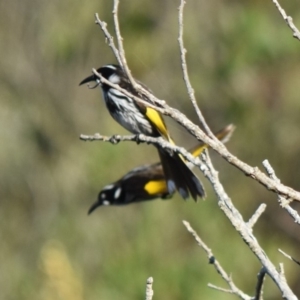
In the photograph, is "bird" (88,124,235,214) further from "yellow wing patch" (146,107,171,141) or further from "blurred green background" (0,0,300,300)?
"blurred green background" (0,0,300,300)

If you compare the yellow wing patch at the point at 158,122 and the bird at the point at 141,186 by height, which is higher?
the yellow wing patch at the point at 158,122

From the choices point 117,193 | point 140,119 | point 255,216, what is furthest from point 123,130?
point 255,216

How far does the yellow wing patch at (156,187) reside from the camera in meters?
4.54

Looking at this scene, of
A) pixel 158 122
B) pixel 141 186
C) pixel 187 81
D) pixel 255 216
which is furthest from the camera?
pixel 141 186

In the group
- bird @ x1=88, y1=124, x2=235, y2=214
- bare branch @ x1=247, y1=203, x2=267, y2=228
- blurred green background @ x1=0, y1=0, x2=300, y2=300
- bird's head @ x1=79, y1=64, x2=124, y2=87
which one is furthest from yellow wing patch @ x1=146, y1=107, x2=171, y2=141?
blurred green background @ x1=0, y1=0, x2=300, y2=300

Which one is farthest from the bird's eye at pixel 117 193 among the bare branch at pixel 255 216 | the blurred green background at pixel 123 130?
the bare branch at pixel 255 216

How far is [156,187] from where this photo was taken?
15.1 ft

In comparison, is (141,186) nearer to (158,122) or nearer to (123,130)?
(158,122)

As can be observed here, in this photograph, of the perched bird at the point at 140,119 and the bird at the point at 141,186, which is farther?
the bird at the point at 141,186

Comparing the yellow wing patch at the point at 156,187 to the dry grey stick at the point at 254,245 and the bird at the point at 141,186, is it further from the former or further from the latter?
the dry grey stick at the point at 254,245

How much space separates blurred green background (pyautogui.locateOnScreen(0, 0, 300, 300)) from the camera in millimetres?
7469

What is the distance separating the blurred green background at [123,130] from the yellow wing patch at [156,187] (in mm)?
2639

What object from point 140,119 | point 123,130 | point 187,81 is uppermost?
point 187,81

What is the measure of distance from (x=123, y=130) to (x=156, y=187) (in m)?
3.03
